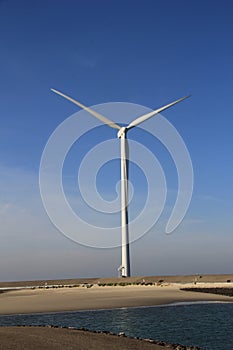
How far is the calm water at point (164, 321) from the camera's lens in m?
30.3

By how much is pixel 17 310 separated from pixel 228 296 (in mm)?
28404

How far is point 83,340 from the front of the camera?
2386 centimetres

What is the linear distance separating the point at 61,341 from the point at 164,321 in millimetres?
17610

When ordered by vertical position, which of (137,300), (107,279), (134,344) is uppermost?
(107,279)

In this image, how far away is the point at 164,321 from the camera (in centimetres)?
3884

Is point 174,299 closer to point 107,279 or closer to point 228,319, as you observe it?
point 228,319

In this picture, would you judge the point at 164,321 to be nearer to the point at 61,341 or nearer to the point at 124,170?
the point at 61,341

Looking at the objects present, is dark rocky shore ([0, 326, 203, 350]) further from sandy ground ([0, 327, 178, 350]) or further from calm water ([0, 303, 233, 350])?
calm water ([0, 303, 233, 350])

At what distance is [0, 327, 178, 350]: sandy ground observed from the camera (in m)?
21.7

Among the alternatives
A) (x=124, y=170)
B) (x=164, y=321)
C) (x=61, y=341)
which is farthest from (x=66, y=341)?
(x=124, y=170)

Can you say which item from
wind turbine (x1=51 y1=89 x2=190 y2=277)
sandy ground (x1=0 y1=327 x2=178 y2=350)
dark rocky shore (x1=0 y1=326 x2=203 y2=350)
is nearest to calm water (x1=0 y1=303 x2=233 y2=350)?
dark rocky shore (x1=0 y1=326 x2=203 y2=350)

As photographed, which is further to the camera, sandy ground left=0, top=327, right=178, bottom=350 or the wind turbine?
the wind turbine

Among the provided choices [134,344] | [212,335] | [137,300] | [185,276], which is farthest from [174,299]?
[185,276]

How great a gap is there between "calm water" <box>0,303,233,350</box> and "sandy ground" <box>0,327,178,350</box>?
5278mm
